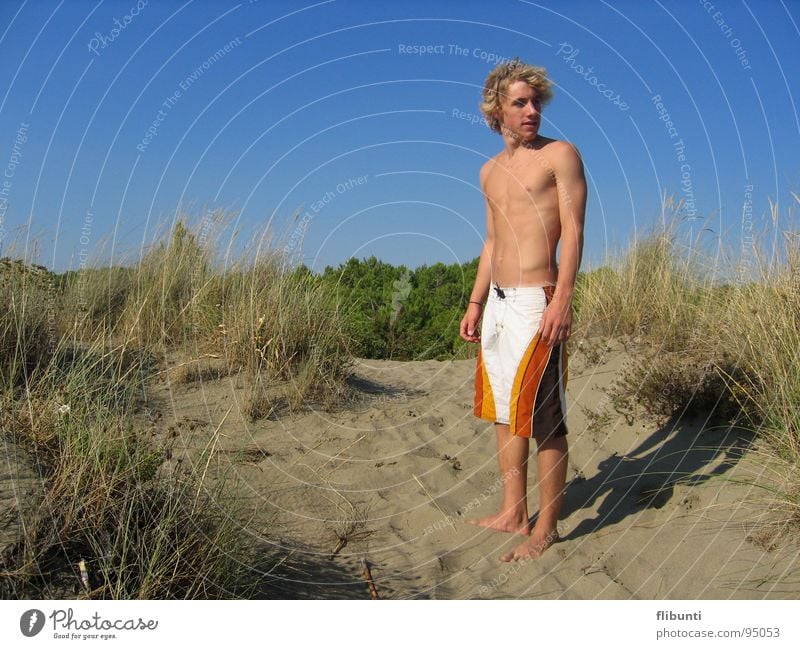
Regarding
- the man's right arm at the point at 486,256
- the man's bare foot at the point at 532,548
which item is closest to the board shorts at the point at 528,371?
the man's right arm at the point at 486,256


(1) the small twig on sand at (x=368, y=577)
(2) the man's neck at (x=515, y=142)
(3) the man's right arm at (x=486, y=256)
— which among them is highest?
(2) the man's neck at (x=515, y=142)

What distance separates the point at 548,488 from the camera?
393cm

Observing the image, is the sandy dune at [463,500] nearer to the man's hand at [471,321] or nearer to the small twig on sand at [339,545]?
the small twig on sand at [339,545]

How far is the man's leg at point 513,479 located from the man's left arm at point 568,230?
670 mm

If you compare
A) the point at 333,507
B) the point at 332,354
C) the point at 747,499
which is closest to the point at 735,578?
the point at 747,499

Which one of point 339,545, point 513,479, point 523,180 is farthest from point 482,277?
point 339,545

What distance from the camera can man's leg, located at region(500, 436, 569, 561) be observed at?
153 inches

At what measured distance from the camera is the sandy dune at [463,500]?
352 centimetres

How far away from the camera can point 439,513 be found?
14.9ft

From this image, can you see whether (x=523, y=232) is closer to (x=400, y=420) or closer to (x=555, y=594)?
(x=555, y=594)

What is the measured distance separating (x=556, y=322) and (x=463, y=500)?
165cm

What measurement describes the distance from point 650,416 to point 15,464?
175 inches

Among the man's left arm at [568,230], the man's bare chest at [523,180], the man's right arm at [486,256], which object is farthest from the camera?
the man's right arm at [486,256]
